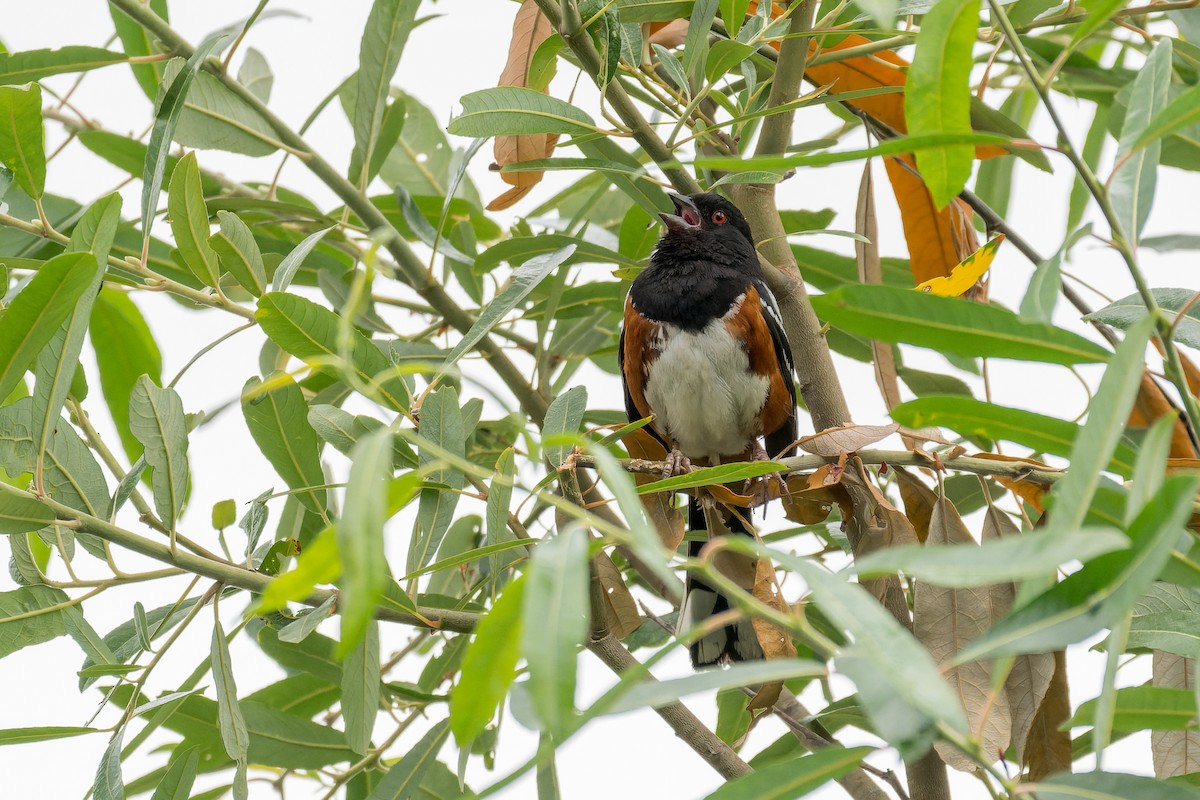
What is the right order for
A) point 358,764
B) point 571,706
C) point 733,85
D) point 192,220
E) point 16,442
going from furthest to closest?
point 733,85 → point 358,764 → point 192,220 → point 16,442 → point 571,706

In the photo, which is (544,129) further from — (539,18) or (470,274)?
(470,274)

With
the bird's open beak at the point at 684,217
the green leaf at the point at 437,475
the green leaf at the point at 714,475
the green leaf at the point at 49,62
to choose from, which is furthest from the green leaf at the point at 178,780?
the bird's open beak at the point at 684,217

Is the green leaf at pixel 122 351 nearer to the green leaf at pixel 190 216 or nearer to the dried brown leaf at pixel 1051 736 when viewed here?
the green leaf at pixel 190 216

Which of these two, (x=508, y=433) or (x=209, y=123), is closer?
(x=209, y=123)

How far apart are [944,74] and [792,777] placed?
0.63 m

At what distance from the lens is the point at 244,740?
1622 millimetres

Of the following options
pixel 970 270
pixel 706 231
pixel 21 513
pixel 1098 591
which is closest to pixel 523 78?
pixel 970 270

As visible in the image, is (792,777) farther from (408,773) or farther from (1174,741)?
(408,773)

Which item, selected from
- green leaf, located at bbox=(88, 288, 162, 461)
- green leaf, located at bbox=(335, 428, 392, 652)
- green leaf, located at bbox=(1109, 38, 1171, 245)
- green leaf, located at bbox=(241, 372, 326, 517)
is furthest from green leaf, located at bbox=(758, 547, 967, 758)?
green leaf, located at bbox=(88, 288, 162, 461)

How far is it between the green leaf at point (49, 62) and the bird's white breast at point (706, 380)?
1531mm

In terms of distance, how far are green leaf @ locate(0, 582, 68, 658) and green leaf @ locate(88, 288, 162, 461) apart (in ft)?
2.16

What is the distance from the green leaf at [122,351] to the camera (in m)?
2.30

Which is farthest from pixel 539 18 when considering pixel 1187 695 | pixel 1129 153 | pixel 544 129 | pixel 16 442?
pixel 1187 695

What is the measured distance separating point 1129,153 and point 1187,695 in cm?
51
